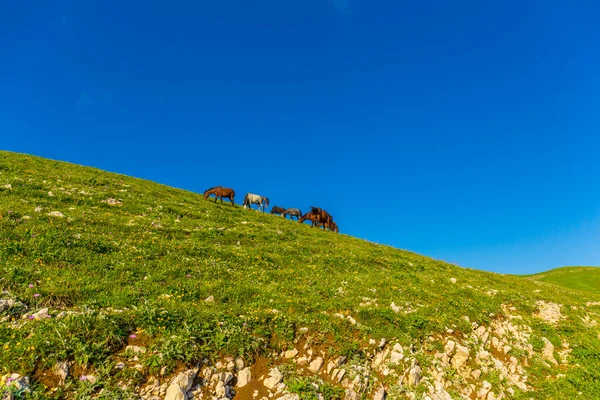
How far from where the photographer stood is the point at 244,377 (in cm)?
747

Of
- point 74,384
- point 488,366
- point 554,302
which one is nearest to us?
point 74,384

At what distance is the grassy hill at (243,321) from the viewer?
6922 millimetres

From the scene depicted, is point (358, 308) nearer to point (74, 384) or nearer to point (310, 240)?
point (74, 384)

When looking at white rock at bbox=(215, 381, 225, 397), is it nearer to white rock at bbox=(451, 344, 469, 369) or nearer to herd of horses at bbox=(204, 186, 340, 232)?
white rock at bbox=(451, 344, 469, 369)

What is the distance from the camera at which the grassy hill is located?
6.92 meters

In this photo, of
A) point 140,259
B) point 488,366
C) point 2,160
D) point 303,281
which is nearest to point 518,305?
point 488,366

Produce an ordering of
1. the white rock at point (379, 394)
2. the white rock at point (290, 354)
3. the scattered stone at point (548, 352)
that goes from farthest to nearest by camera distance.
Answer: the scattered stone at point (548, 352), the white rock at point (290, 354), the white rock at point (379, 394)

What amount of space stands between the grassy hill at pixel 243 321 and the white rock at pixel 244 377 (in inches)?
5.3

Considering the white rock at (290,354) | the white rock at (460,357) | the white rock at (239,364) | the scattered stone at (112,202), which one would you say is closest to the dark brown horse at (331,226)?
the scattered stone at (112,202)

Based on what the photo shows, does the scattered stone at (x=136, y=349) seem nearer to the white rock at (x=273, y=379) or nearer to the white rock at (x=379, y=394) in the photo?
the white rock at (x=273, y=379)

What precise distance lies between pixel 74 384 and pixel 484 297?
617 inches

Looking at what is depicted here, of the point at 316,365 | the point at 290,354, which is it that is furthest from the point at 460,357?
the point at 290,354

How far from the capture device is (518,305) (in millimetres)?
14820

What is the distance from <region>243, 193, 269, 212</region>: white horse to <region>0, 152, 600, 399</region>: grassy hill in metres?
16.9
